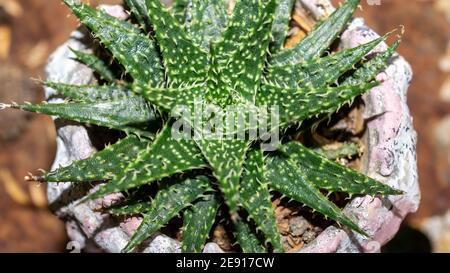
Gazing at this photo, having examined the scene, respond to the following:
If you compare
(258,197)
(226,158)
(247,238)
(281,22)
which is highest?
(281,22)

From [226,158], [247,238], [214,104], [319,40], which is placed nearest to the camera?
[226,158]

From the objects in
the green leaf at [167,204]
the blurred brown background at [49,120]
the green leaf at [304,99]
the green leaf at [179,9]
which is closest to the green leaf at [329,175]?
the green leaf at [304,99]

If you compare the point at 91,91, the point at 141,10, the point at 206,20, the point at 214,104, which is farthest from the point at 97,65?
the point at 214,104

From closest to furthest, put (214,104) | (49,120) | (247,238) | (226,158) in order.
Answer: (226,158) < (214,104) < (247,238) < (49,120)

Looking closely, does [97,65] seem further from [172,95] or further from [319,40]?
[319,40]

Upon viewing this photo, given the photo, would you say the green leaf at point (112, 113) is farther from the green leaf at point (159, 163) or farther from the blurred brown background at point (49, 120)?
the blurred brown background at point (49, 120)
